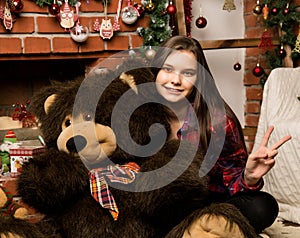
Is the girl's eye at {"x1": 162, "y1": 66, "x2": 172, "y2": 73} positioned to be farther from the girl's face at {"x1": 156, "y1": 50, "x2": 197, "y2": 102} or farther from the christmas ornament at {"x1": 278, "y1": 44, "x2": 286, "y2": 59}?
the christmas ornament at {"x1": 278, "y1": 44, "x2": 286, "y2": 59}

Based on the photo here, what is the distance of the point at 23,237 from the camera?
1.22 m

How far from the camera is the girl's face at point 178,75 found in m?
1.48

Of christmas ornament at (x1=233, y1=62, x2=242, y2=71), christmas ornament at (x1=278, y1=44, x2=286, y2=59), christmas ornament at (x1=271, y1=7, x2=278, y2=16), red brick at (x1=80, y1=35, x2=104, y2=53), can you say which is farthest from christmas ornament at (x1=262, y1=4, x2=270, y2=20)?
red brick at (x1=80, y1=35, x2=104, y2=53)

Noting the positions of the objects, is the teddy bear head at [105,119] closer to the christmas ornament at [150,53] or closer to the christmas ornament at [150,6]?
the christmas ornament at [150,53]

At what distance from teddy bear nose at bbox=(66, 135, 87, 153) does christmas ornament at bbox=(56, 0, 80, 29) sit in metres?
0.85

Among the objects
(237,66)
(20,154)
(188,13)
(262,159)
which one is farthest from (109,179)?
(237,66)

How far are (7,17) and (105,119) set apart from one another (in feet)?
2.69

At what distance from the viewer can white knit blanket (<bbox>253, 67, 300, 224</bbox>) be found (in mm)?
2021

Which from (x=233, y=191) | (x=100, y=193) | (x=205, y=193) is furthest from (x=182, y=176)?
(x=233, y=191)

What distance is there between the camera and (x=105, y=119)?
1349 mm

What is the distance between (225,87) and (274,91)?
22.5 inches

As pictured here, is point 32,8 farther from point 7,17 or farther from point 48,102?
point 48,102

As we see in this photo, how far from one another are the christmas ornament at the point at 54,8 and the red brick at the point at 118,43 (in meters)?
0.28

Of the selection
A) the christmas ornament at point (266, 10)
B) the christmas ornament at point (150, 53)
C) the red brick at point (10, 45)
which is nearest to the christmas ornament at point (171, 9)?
the christmas ornament at point (150, 53)
